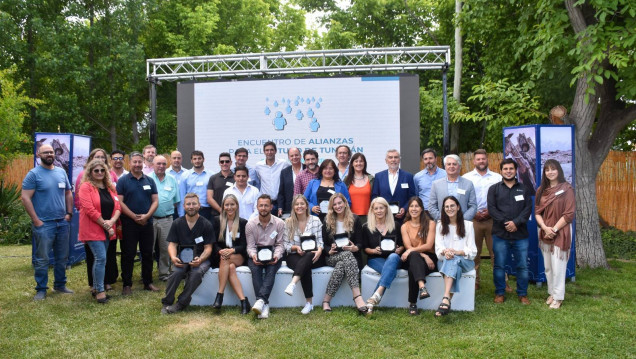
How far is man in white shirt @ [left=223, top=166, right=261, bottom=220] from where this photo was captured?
5080mm

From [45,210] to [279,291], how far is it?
257cm

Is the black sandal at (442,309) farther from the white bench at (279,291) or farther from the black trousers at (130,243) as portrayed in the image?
the black trousers at (130,243)

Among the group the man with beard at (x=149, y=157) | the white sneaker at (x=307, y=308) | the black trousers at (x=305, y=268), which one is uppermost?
the man with beard at (x=149, y=157)

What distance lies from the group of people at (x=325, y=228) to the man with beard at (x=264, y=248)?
0.01 m

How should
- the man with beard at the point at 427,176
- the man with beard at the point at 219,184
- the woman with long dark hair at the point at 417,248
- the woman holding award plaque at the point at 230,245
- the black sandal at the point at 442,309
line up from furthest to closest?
the man with beard at the point at 219,184, the man with beard at the point at 427,176, the woman holding award plaque at the point at 230,245, the woman with long dark hair at the point at 417,248, the black sandal at the point at 442,309

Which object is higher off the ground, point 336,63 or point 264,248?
point 336,63

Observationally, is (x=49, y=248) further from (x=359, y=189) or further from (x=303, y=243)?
(x=359, y=189)

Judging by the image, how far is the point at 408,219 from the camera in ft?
15.1

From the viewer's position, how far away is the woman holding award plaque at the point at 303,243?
14.4 feet

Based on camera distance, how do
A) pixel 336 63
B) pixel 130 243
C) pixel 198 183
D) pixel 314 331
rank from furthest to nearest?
pixel 336 63
pixel 198 183
pixel 130 243
pixel 314 331

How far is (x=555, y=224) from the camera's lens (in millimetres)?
4535

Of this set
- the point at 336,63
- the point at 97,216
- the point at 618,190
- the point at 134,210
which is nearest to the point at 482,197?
the point at 336,63

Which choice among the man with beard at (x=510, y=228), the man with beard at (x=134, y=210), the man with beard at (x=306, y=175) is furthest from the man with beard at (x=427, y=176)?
the man with beard at (x=134, y=210)

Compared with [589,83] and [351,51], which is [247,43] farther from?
[589,83]
